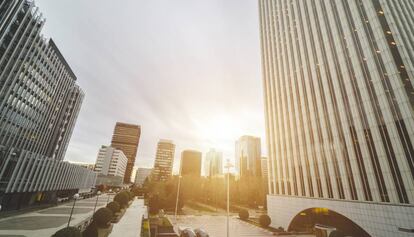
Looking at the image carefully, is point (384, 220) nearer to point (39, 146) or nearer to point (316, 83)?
point (316, 83)

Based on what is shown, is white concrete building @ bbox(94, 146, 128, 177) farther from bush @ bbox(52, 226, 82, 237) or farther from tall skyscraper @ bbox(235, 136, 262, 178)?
bush @ bbox(52, 226, 82, 237)

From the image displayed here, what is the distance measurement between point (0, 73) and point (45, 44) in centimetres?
2007

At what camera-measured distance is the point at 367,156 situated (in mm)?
25281

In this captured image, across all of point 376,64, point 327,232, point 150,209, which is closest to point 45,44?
point 150,209

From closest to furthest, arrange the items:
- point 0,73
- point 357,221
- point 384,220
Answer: point 384,220 < point 357,221 < point 0,73

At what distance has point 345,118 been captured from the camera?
95.4ft

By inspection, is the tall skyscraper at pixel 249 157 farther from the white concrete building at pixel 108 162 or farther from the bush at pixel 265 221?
the bush at pixel 265 221

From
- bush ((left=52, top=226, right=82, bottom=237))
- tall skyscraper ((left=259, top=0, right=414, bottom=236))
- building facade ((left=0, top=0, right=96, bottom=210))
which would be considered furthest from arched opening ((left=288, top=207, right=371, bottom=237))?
building facade ((left=0, top=0, right=96, bottom=210))

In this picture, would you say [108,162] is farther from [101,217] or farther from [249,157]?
A: [101,217]

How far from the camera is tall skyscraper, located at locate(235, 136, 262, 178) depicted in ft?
528

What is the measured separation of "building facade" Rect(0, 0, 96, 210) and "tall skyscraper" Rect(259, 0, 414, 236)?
55389 mm

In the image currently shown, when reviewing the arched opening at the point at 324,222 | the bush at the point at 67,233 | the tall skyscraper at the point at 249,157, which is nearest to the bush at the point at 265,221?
the arched opening at the point at 324,222

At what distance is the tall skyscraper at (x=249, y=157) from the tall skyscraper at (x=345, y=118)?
4753 inches

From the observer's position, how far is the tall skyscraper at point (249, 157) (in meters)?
161
